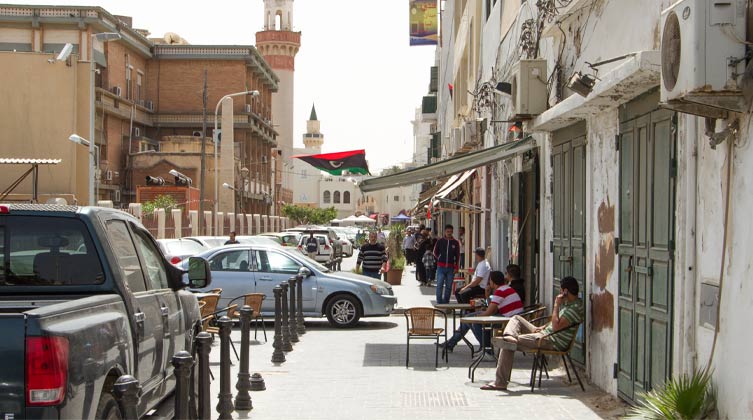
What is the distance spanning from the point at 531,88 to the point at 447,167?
169cm

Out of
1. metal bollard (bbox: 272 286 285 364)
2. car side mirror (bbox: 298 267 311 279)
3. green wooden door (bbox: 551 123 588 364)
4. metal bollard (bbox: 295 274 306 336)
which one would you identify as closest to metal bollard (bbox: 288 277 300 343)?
metal bollard (bbox: 295 274 306 336)

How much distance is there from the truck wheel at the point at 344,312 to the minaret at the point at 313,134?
146 m

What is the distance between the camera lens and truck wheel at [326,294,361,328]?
Answer: 56.0 ft

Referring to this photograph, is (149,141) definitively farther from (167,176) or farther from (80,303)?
(80,303)

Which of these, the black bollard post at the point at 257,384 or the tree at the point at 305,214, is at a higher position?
the tree at the point at 305,214

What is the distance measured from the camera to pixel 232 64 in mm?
74625

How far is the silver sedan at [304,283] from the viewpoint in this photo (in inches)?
673

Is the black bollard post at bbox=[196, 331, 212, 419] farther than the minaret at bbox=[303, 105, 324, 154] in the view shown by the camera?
No

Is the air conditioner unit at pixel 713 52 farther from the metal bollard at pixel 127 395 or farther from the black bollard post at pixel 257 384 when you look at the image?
the black bollard post at pixel 257 384

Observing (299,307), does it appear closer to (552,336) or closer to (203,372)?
(552,336)

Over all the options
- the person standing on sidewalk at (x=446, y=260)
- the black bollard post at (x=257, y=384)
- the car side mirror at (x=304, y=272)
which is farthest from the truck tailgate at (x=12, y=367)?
the person standing on sidewalk at (x=446, y=260)

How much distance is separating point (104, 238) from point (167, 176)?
57163 millimetres

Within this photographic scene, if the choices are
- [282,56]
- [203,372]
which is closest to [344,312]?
[203,372]

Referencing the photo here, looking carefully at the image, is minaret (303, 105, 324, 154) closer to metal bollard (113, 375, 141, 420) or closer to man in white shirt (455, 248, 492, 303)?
man in white shirt (455, 248, 492, 303)
